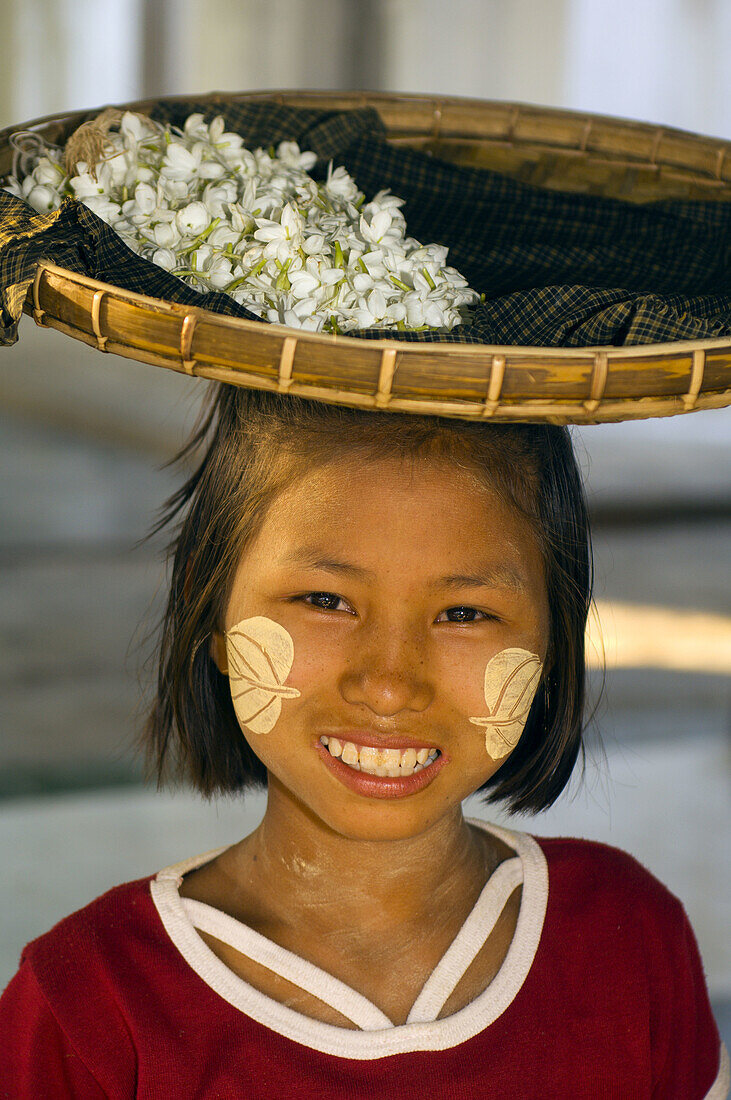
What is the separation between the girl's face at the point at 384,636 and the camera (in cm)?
98

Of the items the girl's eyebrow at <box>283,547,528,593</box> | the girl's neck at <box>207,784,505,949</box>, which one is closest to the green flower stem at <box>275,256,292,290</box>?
the girl's eyebrow at <box>283,547,528,593</box>

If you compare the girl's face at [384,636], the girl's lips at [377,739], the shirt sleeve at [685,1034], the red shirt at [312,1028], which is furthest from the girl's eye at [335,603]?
the shirt sleeve at [685,1034]

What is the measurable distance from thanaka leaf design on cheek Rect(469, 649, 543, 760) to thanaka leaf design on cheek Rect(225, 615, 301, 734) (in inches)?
6.4

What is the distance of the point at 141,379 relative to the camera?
5305mm

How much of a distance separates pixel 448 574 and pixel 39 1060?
0.53 metres

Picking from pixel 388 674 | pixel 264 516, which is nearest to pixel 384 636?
pixel 388 674

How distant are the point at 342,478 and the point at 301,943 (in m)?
0.43

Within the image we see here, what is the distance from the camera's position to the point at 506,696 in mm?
1031

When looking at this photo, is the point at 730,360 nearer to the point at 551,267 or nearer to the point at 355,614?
the point at 355,614

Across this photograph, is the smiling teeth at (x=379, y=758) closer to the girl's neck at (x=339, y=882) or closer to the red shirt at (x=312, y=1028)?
the girl's neck at (x=339, y=882)

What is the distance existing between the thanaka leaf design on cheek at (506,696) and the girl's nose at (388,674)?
0.20 feet

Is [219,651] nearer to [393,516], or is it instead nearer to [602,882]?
[393,516]

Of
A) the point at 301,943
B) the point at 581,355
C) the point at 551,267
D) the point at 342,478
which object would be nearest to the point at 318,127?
the point at 551,267

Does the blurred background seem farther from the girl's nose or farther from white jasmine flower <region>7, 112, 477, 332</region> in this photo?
the girl's nose
